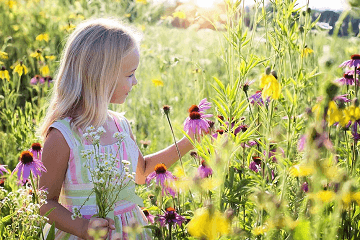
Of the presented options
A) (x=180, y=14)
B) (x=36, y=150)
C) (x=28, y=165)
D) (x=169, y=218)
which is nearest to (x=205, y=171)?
(x=169, y=218)

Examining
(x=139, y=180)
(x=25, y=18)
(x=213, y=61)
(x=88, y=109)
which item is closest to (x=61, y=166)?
(x=88, y=109)

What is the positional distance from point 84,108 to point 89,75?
0.40 ft

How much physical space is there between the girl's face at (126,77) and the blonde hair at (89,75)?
2cm

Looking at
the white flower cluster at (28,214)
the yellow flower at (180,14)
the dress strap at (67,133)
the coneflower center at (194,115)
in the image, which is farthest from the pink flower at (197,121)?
the yellow flower at (180,14)

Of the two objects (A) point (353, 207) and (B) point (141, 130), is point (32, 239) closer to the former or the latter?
(A) point (353, 207)

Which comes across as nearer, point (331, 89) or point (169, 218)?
point (331, 89)

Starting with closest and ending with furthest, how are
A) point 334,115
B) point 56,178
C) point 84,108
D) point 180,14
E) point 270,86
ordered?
1. point 334,115
2. point 270,86
3. point 56,178
4. point 84,108
5. point 180,14

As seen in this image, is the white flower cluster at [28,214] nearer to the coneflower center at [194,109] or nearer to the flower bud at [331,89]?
the coneflower center at [194,109]

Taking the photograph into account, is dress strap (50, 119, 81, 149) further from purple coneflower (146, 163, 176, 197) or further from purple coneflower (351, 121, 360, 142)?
purple coneflower (351, 121, 360, 142)

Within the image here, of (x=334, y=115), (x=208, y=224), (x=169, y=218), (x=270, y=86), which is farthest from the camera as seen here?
(x=169, y=218)

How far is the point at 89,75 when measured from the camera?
149cm

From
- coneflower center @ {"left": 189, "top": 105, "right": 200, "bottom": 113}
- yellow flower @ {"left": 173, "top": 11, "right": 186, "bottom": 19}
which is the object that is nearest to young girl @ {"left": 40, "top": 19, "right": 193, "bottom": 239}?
coneflower center @ {"left": 189, "top": 105, "right": 200, "bottom": 113}

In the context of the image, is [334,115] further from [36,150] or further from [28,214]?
[36,150]

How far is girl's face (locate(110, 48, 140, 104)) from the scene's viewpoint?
4.97 ft
